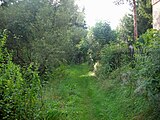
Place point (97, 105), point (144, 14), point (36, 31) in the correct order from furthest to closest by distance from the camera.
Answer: point (144, 14), point (36, 31), point (97, 105)

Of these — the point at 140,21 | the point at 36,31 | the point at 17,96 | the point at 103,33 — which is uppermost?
the point at 140,21

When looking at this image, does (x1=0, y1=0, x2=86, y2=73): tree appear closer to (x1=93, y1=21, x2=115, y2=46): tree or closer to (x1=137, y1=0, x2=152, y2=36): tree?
(x1=93, y1=21, x2=115, y2=46): tree

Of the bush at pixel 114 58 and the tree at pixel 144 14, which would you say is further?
the tree at pixel 144 14

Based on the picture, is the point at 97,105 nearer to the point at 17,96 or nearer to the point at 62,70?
the point at 17,96

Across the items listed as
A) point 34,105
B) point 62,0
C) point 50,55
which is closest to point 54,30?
point 50,55

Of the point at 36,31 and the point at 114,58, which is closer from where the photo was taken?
the point at 36,31

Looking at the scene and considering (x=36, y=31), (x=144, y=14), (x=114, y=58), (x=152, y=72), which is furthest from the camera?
(x=144, y=14)

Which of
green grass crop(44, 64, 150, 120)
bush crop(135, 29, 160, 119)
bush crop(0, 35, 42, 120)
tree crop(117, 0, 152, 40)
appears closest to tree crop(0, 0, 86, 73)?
green grass crop(44, 64, 150, 120)

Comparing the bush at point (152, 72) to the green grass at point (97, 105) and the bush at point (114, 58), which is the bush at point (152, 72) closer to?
the green grass at point (97, 105)

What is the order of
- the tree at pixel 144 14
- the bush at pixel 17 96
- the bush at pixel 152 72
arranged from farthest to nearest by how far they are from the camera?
the tree at pixel 144 14 < the bush at pixel 152 72 < the bush at pixel 17 96

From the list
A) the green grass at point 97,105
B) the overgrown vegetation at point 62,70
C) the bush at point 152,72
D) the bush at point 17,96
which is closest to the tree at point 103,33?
the overgrown vegetation at point 62,70

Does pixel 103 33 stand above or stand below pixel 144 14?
below

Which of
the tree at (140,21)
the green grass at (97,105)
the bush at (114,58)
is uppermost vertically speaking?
the tree at (140,21)

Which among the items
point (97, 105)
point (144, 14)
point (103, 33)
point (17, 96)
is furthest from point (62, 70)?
point (17, 96)
